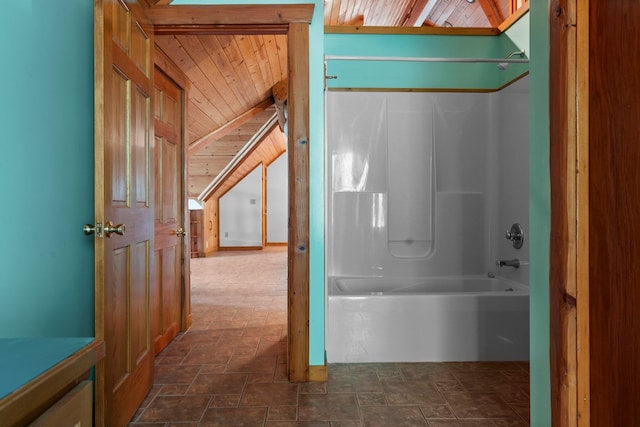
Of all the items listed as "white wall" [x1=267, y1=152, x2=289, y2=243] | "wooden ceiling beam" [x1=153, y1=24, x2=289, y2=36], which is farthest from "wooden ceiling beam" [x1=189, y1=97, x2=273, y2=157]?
"white wall" [x1=267, y1=152, x2=289, y2=243]

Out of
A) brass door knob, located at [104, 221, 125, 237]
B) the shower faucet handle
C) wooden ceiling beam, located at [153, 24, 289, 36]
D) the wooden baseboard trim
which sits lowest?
the wooden baseboard trim

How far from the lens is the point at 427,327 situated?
2.62 metres

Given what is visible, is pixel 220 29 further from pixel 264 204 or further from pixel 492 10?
pixel 264 204

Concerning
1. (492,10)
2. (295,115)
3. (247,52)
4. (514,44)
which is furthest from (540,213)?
(247,52)

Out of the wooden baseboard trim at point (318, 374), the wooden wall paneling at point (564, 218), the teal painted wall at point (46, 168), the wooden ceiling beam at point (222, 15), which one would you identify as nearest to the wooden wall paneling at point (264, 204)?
the wooden ceiling beam at point (222, 15)

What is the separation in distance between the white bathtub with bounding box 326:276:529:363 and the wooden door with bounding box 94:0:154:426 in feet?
3.73

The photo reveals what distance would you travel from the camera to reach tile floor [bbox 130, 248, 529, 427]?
1934 millimetres

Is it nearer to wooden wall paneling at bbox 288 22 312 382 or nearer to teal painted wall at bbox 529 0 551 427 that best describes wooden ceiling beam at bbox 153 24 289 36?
wooden wall paneling at bbox 288 22 312 382

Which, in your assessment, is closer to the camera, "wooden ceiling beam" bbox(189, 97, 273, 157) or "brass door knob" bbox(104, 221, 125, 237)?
"brass door knob" bbox(104, 221, 125, 237)

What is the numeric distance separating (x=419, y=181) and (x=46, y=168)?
264 cm

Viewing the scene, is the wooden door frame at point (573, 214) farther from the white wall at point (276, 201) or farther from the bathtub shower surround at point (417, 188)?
the white wall at point (276, 201)

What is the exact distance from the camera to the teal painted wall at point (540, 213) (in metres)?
1.21

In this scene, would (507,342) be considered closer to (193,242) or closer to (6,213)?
(6,213)

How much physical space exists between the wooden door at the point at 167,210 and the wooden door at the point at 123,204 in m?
0.63
